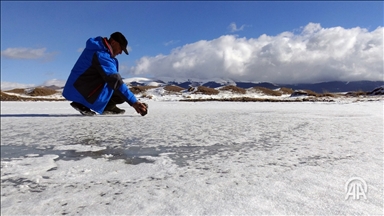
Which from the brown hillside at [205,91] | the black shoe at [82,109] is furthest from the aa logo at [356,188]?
the brown hillside at [205,91]

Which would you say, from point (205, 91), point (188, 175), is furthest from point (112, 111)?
point (205, 91)

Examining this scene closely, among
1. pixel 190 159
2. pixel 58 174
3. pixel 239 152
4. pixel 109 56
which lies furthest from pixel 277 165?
pixel 109 56

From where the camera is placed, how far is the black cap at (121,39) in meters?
3.57

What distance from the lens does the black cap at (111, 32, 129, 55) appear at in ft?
11.7

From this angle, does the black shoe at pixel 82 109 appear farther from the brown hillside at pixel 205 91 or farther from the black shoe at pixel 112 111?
the brown hillside at pixel 205 91

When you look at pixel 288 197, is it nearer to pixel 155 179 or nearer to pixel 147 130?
pixel 155 179

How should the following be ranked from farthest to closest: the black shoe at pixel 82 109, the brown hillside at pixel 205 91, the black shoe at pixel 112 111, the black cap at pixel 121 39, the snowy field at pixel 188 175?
the brown hillside at pixel 205 91 → the black shoe at pixel 112 111 → the black shoe at pixel 82 109 → the black cap at pixel 121 39 → the snowy field at pixel 188 175

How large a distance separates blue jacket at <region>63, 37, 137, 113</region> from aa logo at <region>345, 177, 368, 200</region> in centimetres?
282

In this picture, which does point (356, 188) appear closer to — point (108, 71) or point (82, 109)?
point (108, 71)

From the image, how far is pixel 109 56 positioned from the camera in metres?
3.56

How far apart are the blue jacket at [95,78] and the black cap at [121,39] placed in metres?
0.14

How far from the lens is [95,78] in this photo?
375cm

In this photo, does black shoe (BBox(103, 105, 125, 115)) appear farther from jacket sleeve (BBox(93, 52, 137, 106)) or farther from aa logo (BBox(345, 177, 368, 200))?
aa logo (BBox(345, 177, 368, 200))

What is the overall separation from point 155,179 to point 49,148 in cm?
142
